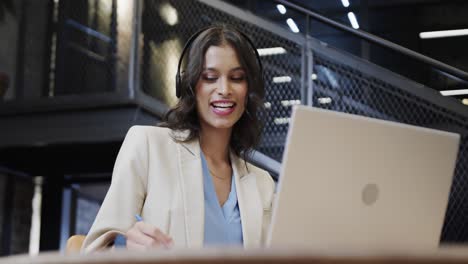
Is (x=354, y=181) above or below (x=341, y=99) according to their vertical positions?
below

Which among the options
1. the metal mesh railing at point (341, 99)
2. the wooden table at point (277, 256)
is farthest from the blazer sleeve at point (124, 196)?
the metal mesh railing at point (341, 99)

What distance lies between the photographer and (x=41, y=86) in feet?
19.1

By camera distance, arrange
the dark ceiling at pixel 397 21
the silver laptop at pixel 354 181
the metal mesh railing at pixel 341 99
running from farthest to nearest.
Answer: the dark ceiling at pixel 397 21 < the metal mesh railing at pixel 341 99 < the silver laptop at pixel 354 181

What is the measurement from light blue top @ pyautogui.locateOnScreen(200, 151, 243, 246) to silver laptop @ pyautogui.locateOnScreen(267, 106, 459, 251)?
0.57m

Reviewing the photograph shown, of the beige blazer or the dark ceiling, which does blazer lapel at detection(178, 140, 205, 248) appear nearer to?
the beige blazer

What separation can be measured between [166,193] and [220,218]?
0.16 m

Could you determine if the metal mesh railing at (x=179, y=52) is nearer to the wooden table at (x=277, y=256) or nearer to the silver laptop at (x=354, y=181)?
the silver laptop at (x=354, y=181)

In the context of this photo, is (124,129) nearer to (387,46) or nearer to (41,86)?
(41,86)

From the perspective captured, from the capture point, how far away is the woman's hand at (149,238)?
153 cm

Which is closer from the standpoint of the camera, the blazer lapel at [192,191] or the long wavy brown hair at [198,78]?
the blazer lapel at [192,191]

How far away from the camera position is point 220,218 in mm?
2102

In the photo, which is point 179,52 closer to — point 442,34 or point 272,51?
point 272,51

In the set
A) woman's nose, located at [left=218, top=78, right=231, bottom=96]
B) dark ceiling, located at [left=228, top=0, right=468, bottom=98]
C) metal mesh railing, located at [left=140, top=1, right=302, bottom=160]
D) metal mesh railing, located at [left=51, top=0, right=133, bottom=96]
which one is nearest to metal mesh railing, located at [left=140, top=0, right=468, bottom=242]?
metal mesh railing, located at [left=140, top=1, right=302, bottom=160]

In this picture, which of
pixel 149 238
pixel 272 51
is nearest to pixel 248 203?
pixel 149 238
